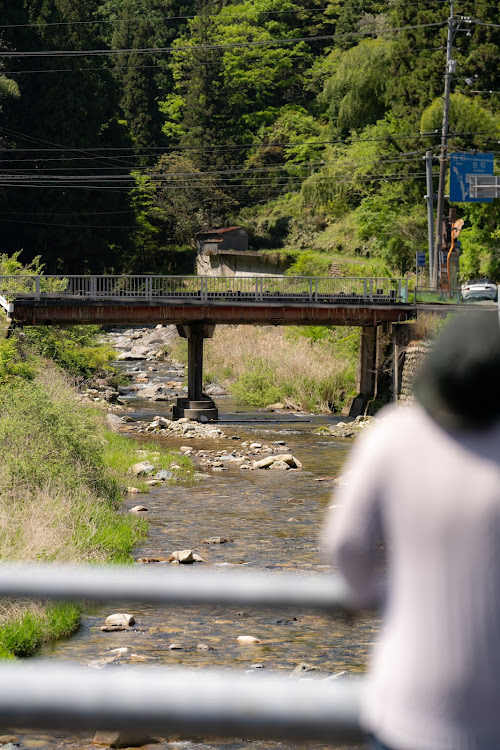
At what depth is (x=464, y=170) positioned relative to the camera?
47.3 m

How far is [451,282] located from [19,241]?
34.4m

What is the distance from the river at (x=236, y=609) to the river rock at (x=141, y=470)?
2.99 feet

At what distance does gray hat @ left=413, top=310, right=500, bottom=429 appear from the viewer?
2.61 m

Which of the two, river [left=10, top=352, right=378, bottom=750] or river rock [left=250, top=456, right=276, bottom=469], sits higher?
river [left=10, top=352, right=378, bottom=750]

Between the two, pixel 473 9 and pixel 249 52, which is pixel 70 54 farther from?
pixel 249 52

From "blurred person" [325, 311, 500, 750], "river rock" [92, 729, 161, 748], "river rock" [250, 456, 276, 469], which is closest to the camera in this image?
"blurred person" [325, 311, 500, 750]

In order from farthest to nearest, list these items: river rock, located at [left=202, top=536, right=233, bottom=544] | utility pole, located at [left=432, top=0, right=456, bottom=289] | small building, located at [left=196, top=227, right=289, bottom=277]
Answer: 1. small building, located at [left=196, top=227, right=289, bottom=277]
2. utility pole, located at [left=432, top=0, right=456, bottom=289]
3. river rock, located at [left=202, top=536, right=233, bottom=544]

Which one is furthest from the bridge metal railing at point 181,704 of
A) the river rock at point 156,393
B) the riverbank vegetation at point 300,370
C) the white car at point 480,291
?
the white car at point 480,291

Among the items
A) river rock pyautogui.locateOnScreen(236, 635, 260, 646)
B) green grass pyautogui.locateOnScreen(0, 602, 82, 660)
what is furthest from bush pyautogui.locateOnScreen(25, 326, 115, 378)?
river rock pyautogui.locateOnScreen(236, 635, 260, 646)

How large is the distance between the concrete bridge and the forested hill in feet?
49.2

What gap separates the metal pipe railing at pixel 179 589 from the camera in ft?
9.92

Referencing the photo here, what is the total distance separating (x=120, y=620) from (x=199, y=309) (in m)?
26.1

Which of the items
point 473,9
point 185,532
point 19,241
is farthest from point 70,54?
point 185,532

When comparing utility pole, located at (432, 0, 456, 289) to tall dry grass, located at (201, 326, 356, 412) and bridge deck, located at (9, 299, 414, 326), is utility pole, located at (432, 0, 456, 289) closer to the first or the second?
tall dry grass, located at (201, 326, 356, 412)
